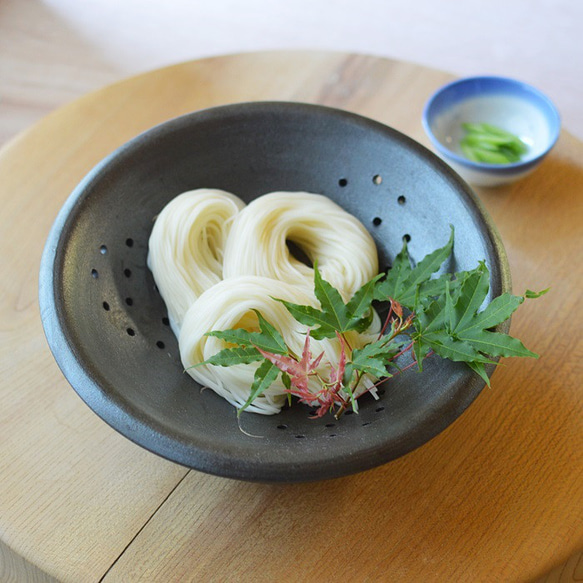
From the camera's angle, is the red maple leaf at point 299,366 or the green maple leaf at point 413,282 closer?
the red maple leaf at point 299,366

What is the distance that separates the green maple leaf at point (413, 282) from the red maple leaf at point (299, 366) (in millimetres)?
200

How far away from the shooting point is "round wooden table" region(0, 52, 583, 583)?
1175 mm

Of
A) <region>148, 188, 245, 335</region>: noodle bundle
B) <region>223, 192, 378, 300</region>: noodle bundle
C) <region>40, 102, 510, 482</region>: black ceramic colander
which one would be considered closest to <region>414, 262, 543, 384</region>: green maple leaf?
<region>40, 102, 510, 482</region>: black ceramic colander

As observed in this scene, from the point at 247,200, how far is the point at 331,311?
1.87ft

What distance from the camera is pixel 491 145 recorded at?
1869mm

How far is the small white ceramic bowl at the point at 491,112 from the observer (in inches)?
72.6

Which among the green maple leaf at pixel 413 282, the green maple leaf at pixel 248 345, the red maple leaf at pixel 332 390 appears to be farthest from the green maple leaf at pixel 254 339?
the green maple leaf at pixel 413 282

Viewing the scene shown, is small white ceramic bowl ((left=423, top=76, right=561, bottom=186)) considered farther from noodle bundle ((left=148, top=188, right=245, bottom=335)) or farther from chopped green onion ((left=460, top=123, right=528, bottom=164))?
noodle bundle ((left=148, top=188, right=245, bottom=335))

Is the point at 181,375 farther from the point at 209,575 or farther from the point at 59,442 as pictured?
the point at 209,575

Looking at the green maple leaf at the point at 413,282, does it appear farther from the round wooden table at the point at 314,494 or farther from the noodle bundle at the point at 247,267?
the round wooden table at the point at 314,494

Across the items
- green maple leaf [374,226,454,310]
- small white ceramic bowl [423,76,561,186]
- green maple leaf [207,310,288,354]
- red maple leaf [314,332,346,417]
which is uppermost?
small white ceramic bowl [423,76,561,186]

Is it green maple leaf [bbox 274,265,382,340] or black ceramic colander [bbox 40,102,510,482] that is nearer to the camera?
black ceramic colander [bbox 40,102,510,482]

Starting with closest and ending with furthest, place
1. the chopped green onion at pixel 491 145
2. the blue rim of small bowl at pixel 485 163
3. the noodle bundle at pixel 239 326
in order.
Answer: the noodle bundle at pixel 239 326
the blue rim of small bowl at pixel 485 163
the chopped green onion at pixel 491 145

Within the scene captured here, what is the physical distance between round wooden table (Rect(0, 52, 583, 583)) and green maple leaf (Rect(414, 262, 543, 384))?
10.8 inches
